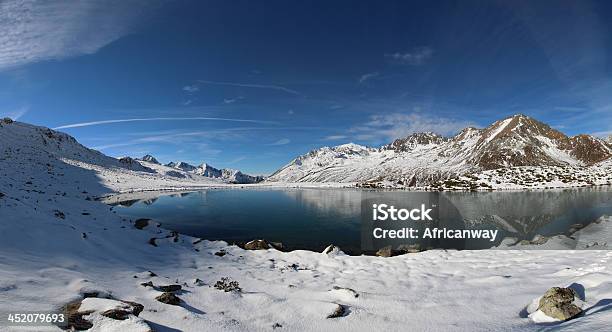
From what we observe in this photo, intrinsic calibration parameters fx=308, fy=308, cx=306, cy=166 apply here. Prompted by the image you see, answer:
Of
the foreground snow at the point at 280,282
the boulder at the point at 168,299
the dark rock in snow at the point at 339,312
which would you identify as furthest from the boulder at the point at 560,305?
the boulder at the point at 168,299

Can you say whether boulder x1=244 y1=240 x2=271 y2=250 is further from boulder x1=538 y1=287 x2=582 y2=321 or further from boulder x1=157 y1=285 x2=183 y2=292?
boulder x1=538 y1=287 x2=582 y2=321

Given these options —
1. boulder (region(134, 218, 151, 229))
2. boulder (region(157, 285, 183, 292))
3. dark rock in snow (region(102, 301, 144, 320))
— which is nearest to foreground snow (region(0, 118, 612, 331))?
dark rock in snow (region(102, 301, 144, 320))

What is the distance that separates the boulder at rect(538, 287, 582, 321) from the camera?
411 inches

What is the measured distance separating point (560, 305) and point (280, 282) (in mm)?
13994

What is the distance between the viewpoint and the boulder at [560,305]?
10.4 meters

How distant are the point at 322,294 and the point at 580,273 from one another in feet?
43.6

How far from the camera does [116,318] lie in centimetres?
1075

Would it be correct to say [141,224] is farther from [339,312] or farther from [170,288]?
[339,312]

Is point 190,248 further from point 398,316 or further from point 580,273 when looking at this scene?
point 580,273

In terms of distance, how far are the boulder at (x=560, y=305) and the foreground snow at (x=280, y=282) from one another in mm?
569

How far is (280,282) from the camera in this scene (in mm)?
19594

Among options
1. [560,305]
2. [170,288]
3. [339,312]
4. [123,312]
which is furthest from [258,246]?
[560,305]

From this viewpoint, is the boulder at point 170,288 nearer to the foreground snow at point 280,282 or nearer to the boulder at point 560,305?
the foreground snow at point 280,282

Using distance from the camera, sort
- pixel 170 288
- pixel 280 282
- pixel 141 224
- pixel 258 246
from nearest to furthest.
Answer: pixel 170 288 → pixel 280 282 → pixel 258 246 → pixel 141 224
